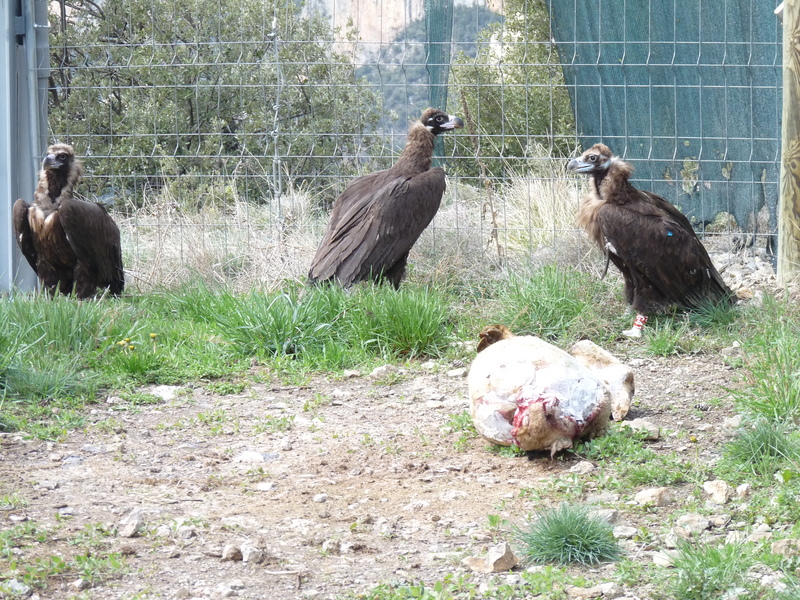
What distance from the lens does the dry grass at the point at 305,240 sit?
24.8ft

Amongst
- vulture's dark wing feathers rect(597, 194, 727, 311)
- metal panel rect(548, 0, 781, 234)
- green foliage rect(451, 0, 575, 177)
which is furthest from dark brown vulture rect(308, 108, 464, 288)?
green foliage rect(451, 0, 575, 177)

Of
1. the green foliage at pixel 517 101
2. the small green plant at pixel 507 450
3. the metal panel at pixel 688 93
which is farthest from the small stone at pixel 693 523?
the green foliage at pixel 517 101

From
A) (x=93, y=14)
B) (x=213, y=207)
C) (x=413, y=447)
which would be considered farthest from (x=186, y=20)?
(x=413, y=447)

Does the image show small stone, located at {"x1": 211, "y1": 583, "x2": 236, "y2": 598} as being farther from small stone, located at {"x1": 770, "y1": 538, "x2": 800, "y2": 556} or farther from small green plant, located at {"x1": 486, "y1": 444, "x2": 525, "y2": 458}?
small stone, located at {"x1": 770, "y1": 538, "x2": 800, "y2": 556}

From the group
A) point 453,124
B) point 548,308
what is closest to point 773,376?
point 548,308

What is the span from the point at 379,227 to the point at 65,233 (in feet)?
7.64

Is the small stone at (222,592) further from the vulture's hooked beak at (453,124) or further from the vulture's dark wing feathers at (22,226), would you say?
the vulture's hooked beak at (453,124)

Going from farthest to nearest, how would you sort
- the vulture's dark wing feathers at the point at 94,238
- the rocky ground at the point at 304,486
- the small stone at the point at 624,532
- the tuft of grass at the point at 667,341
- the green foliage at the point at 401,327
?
1. the vulture's dark wing feathers at the point at 94,238
2. the green foliage at the point at 401,327
3. the tuft of grass at the point at 667,341
4. the small stone at the point at 624,532
5. the rocky ground at the point at 304,486

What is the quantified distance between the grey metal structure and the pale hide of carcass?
16.5 ft

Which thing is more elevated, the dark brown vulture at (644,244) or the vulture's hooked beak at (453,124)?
the vulture's hooked beak at (453,124)

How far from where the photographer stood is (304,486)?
3701 millimetres

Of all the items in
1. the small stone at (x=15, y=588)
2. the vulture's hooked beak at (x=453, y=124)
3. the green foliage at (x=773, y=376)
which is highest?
the vulture's hooked beak at (x=453, y=124)

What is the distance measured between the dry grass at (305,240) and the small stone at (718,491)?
3.68 meters

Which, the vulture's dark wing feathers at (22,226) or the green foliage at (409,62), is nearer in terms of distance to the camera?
the vulture's dark wing feathers at (22,226)
